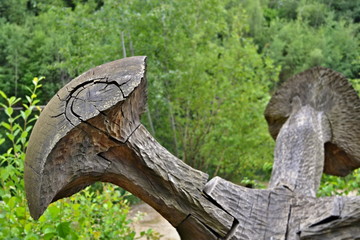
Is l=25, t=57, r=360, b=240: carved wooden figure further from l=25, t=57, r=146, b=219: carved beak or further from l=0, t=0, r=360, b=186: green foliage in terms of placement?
l=0, t=0, r=360, b=186: green foliage

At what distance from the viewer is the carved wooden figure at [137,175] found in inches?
36.3

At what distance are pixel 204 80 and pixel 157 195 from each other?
16.9 feet

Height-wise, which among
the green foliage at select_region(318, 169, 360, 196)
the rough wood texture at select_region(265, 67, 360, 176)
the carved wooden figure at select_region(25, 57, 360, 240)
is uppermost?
the carved wooden figure at select_region(25, 57, 360, 240)

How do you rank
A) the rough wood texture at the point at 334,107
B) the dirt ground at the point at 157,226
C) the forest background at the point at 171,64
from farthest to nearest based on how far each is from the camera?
the forest background at the point at 171,64
the dirt ground at the point at 157,226
the rough wood texture at the point at 334,107

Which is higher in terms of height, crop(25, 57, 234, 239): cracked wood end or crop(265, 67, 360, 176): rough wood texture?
crop(25, 57, 234, 239): cracked wood end

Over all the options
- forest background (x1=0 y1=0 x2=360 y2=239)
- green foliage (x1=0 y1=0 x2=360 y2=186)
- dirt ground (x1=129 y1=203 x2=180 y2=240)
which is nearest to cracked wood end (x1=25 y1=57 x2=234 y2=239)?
dirt ground (x1=129 y1=203 x2=180 y2=240)

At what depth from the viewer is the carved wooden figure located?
92 cm

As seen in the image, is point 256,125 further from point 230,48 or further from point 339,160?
point 339,160

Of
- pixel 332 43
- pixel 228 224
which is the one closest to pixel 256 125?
pixel 228 224

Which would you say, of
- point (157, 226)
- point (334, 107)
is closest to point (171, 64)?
point (157, 226)

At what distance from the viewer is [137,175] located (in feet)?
3.51

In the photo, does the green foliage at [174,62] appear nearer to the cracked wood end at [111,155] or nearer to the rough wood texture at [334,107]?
the rough wood texture at [334,107]

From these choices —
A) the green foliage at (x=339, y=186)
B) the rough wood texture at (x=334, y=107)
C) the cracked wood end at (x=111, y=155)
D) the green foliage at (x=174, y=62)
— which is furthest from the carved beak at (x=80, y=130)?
the green foliage at (x=174, y=62)

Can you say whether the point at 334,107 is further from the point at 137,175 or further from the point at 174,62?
the point at 174,62
